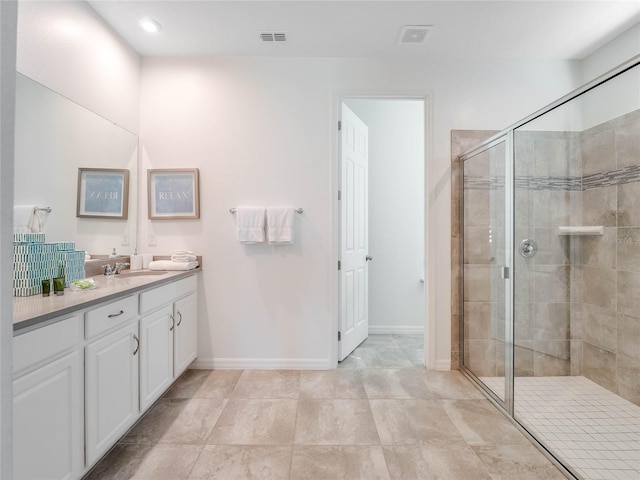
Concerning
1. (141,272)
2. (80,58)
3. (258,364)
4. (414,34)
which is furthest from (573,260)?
(80,58)

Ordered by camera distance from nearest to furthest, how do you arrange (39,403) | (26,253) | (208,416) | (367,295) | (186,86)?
1. (39,403)
2. (26,253)
3. (208,416)
4. (186,86)
5. (367,295)

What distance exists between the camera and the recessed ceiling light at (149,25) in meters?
2.35

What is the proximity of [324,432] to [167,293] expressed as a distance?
1.34 m

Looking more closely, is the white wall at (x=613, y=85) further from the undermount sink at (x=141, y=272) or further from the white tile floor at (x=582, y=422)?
the undermount sink at (x=141, y=272)

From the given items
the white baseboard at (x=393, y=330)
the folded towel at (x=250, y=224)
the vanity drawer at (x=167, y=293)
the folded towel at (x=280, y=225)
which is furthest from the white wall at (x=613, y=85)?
the vanity drawer at (x=167, y=293)

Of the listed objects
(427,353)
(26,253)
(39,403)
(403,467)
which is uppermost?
(26,253)

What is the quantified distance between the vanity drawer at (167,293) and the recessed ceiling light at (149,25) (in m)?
1.84

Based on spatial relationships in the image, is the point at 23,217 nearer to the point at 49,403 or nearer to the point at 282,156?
the point at 49,403

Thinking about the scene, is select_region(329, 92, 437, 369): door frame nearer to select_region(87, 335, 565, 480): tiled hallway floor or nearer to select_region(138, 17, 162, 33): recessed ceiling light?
select_region(87, 335, 565, 480): tiled hallway floor

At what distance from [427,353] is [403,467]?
51.9 inches

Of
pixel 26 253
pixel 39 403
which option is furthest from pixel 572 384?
pixel 26 253

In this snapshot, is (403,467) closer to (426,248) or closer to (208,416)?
(208,416)

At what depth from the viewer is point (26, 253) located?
1.62m

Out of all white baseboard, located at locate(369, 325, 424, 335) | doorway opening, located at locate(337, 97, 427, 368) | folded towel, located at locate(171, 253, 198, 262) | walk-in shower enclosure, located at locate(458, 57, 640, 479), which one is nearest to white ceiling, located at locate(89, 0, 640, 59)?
walk-in shower enclosure, located at locate(458, 57, 640, 479)
